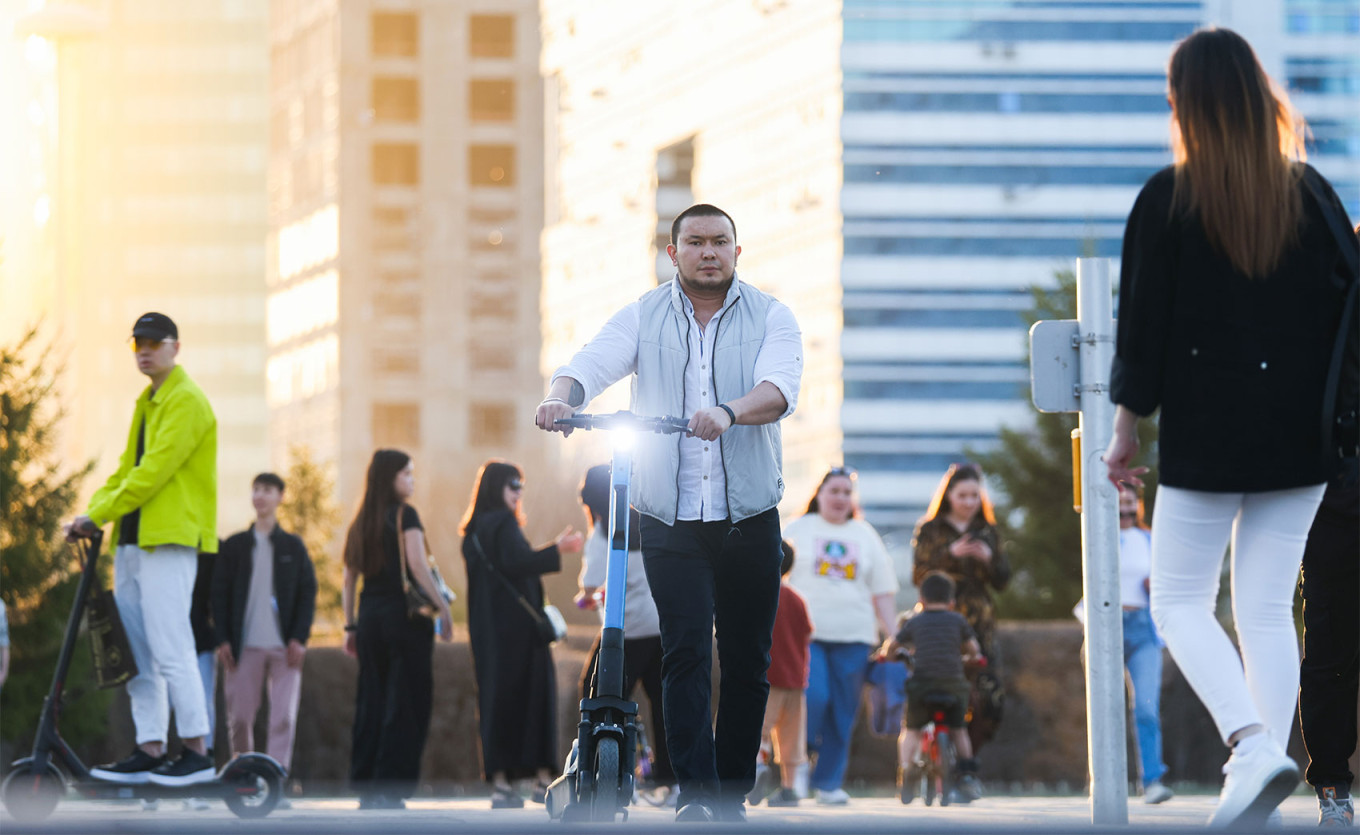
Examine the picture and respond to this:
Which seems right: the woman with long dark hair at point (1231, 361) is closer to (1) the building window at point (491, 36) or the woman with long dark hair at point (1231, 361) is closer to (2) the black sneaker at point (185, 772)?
(2) the black sneaker at point (185, 772)

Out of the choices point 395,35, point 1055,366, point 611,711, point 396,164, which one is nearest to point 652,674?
point 1055,366

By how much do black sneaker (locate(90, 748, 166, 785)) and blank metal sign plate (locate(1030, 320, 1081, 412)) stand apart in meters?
4.07

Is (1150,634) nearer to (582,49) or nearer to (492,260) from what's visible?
(492,260)

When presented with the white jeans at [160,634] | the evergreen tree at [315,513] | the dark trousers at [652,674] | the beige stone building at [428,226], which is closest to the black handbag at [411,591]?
the dark trousers at [652,674]

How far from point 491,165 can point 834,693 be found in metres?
117

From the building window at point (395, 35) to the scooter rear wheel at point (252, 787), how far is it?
399ft

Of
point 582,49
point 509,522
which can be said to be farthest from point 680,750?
point 582,49

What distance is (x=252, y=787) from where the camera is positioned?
11.2 metres

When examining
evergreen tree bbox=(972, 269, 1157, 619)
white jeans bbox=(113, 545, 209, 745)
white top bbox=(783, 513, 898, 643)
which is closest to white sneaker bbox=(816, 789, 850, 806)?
white top bbox=(783, 513, 898, 643)

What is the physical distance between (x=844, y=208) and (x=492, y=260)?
18156 millimetres

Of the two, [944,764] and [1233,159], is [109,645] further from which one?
[1233,159]

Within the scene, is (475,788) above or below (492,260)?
below

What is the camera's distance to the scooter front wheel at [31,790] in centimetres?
1086

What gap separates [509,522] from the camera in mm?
13430
